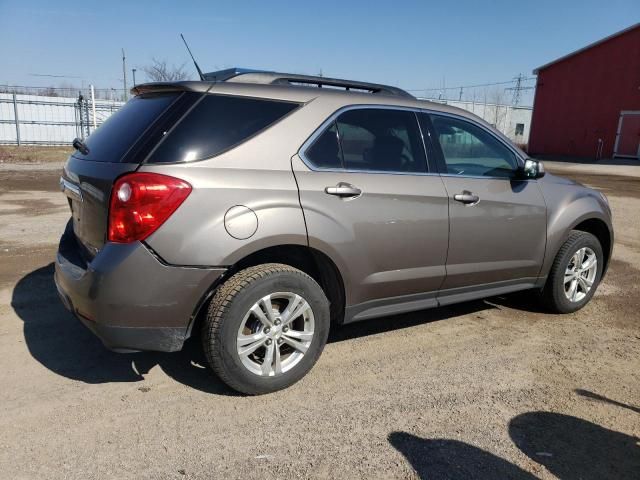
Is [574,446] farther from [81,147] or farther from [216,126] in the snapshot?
[81,147]

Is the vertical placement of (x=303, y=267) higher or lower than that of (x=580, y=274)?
higher

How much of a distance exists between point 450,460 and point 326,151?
6.28ft

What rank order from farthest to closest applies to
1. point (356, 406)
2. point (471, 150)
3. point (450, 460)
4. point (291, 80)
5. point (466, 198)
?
point (471, 150), point (466, 198), point (291, 80), point (356, 406), point (450, 460)

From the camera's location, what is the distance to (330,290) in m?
3.48

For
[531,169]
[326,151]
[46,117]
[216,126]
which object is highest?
[46,117]

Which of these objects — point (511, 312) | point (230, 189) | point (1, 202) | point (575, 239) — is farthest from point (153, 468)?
point (1, 202)

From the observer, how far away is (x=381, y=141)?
143 inches

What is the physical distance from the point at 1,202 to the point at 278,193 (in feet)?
29.0

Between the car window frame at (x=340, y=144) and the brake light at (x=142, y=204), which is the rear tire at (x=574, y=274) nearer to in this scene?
the car window frame at (x=340, y=144)

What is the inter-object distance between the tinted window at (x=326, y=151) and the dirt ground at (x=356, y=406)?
1395mm

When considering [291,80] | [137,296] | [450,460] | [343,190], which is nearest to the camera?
[450,460]

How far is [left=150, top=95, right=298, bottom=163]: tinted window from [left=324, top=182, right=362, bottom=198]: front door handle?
545 mm

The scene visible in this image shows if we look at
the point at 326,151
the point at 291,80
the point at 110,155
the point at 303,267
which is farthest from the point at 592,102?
the point at 110,155

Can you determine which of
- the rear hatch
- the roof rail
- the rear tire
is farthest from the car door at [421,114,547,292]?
the rear hatch
